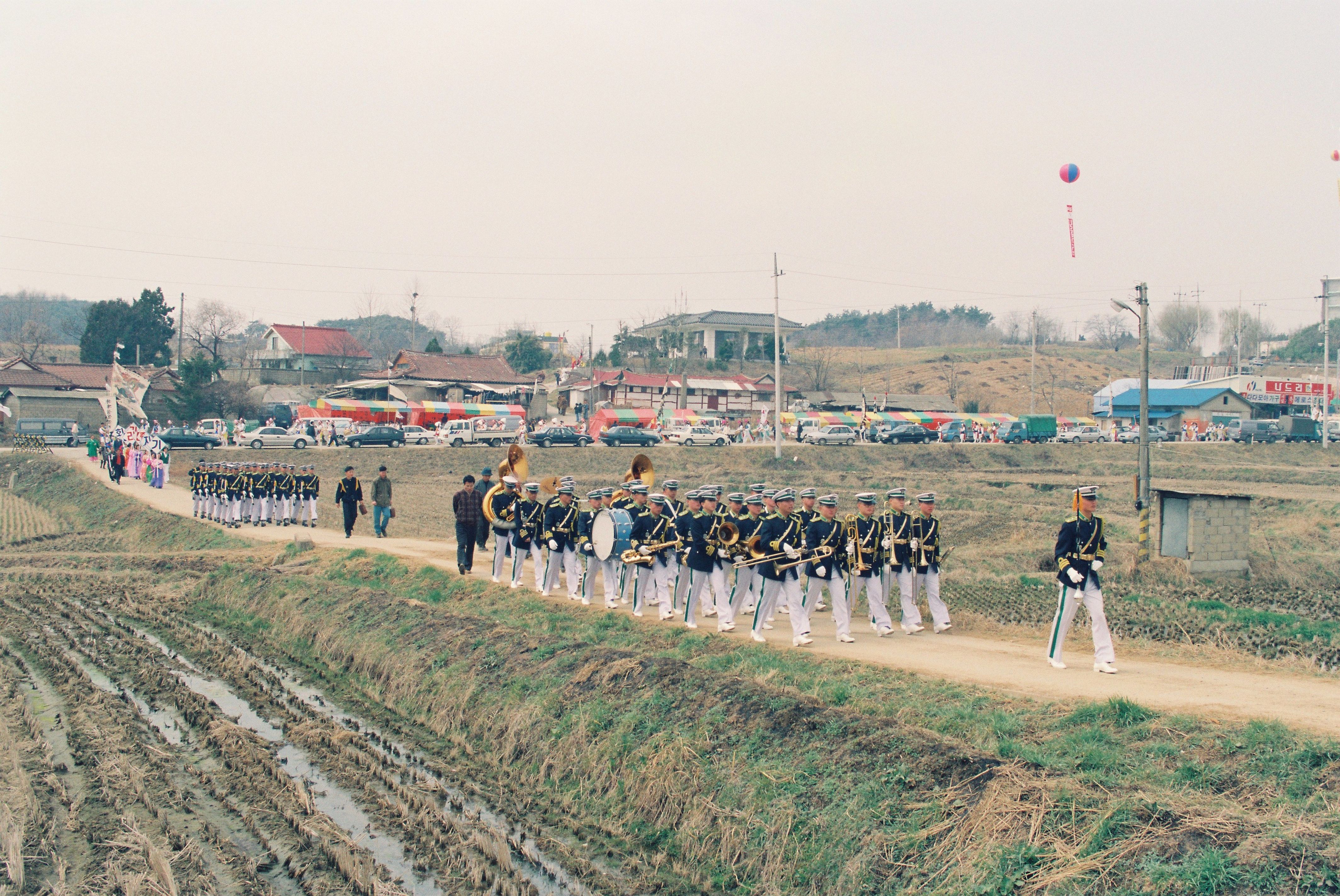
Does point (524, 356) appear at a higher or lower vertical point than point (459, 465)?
higher

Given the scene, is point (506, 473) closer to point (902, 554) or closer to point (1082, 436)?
point (902, 554)

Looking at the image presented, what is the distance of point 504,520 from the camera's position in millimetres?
16953

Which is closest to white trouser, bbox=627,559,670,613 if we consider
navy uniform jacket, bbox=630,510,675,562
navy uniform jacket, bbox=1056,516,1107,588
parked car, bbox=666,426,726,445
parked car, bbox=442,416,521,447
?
navy uniform jacket, bbox=630,510,675,562

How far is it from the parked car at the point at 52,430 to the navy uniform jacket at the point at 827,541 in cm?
5732

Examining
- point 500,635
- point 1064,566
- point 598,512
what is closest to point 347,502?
point 598,512

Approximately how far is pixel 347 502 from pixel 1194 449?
194 ft

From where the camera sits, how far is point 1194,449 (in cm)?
6575

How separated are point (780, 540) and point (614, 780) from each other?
4.38 meters

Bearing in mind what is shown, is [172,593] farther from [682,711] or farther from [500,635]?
[682,711]

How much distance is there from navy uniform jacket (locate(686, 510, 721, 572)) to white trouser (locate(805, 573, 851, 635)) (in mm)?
1389

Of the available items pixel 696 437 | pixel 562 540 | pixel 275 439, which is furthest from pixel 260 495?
pixel 696 437

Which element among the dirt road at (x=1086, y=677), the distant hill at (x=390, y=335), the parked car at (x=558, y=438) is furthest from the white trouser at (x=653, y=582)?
the distant hill at (x=390, y=335)

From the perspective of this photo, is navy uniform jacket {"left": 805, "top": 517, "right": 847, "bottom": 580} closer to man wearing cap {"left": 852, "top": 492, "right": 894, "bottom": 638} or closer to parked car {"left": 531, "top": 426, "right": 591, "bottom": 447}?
man wearing cap {"left": 852, "top": 492, "right": 894, "bottom": 638}

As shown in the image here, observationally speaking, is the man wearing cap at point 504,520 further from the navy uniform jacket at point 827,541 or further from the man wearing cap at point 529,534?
the navy uniform jacket at point 827,541
